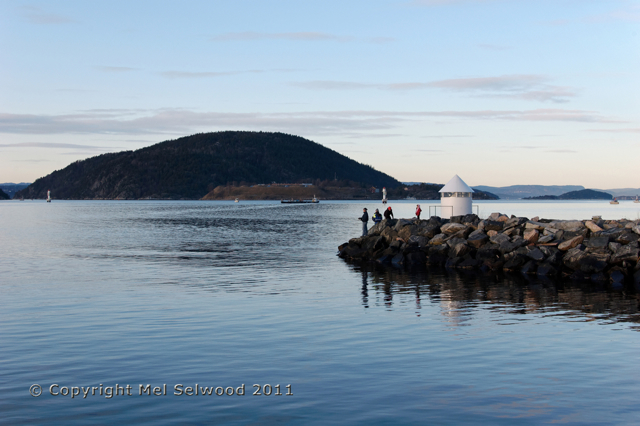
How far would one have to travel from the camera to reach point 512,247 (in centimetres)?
3269

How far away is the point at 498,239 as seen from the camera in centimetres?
3356

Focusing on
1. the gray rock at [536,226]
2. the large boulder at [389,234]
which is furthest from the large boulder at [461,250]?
the large boulder at [389,234]

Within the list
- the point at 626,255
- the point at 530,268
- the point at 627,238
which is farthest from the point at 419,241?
the point at 626,255

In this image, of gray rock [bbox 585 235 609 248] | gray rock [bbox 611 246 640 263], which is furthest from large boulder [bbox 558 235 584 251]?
gray rock [bbox 611 246 640 263]

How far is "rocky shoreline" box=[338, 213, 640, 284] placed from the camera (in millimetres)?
29047

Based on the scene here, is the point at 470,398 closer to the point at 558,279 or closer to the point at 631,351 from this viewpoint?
the point at 631,351

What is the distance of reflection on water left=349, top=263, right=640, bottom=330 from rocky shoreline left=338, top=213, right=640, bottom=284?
1784 mm

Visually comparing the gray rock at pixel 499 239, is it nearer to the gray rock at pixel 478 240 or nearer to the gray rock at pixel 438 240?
the gray rock at pixel 478 240

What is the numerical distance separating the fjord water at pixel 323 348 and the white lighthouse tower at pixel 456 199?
18241 mm

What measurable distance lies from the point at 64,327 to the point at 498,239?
23985 mm

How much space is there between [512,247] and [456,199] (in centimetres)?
1415

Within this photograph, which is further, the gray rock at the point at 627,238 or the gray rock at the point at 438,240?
the gray rock at the point at 438,240

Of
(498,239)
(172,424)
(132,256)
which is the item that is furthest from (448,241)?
(172,424)

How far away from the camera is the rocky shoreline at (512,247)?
29047mm
